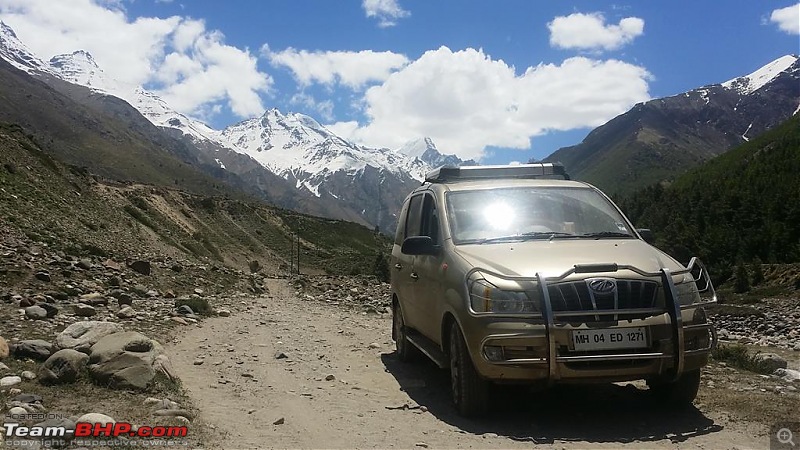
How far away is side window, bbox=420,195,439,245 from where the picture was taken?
686 centimetres

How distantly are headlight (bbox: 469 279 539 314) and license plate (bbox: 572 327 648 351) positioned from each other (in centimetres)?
41

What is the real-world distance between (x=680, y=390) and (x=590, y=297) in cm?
154

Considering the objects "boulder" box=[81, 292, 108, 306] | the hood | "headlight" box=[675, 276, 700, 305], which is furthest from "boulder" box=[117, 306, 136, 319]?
"headlight" box=[675, 276, 700, 305]

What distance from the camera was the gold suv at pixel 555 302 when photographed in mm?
4961

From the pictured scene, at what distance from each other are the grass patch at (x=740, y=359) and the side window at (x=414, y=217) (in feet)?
13.0

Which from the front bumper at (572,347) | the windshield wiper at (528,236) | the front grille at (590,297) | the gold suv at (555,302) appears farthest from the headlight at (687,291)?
the windshield wiper at (528,236)

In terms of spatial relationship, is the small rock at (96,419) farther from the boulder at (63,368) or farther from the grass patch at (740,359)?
the grass patch at (740,359)

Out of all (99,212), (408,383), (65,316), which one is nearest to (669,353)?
(408,383)

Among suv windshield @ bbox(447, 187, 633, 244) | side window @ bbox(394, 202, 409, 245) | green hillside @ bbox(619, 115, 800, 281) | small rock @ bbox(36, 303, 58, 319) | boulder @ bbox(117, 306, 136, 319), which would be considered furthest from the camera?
green hillside @ bbox(619, 115, 800, 281)

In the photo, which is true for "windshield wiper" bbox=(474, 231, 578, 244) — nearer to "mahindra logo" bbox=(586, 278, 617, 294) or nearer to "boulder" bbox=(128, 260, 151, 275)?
"mahindra logo" bbox=(586, 278, 617, 294)

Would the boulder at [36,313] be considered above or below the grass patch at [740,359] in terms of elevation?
above

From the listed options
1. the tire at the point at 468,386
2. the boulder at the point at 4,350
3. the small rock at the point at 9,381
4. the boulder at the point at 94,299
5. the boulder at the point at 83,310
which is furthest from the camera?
the boulder at the point at 94,299

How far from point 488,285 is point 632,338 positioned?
48.9 inches

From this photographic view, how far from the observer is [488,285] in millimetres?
5164
